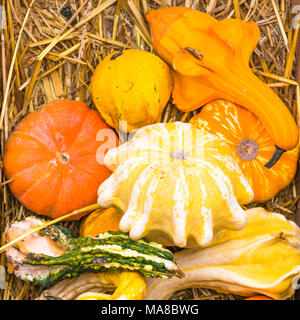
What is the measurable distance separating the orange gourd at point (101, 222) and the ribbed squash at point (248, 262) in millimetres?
342

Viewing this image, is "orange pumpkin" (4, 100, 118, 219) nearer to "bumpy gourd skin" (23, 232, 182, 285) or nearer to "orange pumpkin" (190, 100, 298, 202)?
"bumpy gourd skin" (23, 232, 182, 285)

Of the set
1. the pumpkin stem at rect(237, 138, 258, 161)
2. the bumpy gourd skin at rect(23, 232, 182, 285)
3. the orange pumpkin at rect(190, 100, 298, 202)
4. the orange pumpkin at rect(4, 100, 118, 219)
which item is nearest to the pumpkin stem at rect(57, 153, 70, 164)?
the orange pumpkin at rect(4, 100, 118, 219)

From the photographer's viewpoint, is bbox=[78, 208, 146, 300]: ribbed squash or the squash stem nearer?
bbox=[78, 208, 146, 300]: ribbed squash

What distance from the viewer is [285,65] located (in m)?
2.58

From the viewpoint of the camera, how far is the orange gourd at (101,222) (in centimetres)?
235

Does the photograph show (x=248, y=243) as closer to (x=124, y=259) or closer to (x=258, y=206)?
(x=258, y=206)

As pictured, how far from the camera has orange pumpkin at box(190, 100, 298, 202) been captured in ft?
7.97

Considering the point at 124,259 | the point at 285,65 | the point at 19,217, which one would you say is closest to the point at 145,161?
the point at 124,259

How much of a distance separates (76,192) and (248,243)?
872 millimetres

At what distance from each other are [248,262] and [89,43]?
140cm

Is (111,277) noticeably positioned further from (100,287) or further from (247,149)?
(247,149)

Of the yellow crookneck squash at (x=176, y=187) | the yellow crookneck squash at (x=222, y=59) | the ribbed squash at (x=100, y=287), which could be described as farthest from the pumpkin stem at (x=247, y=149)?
the ribbed squash at (x=100, y=287)

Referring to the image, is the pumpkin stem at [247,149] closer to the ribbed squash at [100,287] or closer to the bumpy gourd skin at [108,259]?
the bumpy gourd skin at [108,259]

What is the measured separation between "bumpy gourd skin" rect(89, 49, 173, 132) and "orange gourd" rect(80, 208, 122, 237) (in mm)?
442
